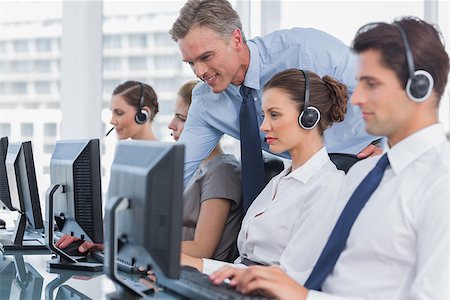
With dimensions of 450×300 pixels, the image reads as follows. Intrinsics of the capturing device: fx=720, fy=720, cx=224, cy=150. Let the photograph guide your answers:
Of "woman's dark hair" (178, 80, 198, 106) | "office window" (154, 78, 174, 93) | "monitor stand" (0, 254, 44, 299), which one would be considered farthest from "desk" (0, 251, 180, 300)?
"office window" (154, 78, 174, 93)

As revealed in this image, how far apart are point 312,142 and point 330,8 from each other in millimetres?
2607

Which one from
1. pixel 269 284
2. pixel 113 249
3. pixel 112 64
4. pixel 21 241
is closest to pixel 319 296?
pixel 269 284

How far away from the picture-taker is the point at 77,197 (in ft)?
7.68

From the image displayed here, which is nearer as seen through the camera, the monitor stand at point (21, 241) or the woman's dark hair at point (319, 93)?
the woman's dark hair at point (319, 93)

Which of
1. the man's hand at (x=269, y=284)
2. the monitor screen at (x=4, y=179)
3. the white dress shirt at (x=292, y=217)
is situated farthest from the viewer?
the monitor screen at (x=4, y=179)

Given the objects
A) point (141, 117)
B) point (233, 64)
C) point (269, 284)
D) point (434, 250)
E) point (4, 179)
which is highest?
point (233, 64)

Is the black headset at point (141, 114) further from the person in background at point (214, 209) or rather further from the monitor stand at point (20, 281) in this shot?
the monitor stand at point (20, 281)

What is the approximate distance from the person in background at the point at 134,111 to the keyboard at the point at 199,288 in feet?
7.14

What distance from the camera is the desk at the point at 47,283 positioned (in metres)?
1.97

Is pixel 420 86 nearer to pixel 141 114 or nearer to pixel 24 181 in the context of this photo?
pixel 24 181

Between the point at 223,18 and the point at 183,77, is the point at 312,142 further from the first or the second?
the point at 183,77

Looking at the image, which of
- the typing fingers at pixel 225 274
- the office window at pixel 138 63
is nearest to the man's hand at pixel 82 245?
the typing fingers at pixel 225 274

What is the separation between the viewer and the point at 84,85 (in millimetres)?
5164

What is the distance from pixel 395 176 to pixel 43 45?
412 centimetres
